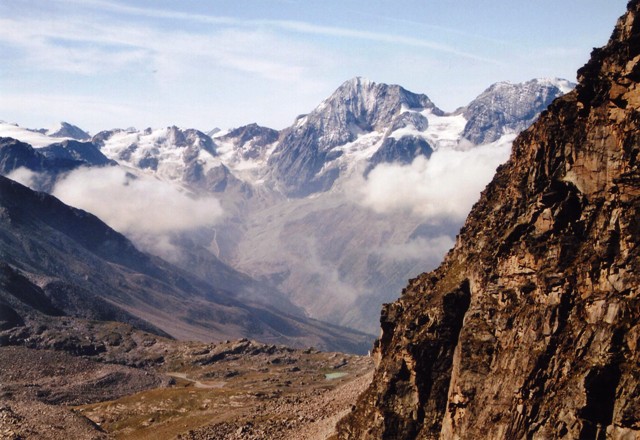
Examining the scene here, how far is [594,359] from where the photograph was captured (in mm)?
69500

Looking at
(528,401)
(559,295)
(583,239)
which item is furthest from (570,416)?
(583,239)

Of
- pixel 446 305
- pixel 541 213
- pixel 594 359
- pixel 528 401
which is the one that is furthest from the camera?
pixel 446 305

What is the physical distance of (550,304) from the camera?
251 ft

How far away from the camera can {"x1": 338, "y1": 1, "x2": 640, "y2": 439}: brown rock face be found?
69500mm

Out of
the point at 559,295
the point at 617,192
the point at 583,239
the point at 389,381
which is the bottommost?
the point at 389,381

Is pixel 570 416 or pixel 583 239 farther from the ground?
pixel 583 239

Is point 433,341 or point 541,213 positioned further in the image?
point 433,341

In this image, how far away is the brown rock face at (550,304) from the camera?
69.5 metres

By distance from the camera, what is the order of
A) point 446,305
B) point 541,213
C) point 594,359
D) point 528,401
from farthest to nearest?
point 446,305, point 541,213, point 528,401, point 594,359

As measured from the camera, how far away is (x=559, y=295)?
249ft

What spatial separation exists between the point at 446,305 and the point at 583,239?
72.5 feet

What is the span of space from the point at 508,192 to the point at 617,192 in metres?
23.9

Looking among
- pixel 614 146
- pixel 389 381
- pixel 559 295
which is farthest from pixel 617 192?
pixel 389 381

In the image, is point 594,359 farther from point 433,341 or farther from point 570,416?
point 433,341
